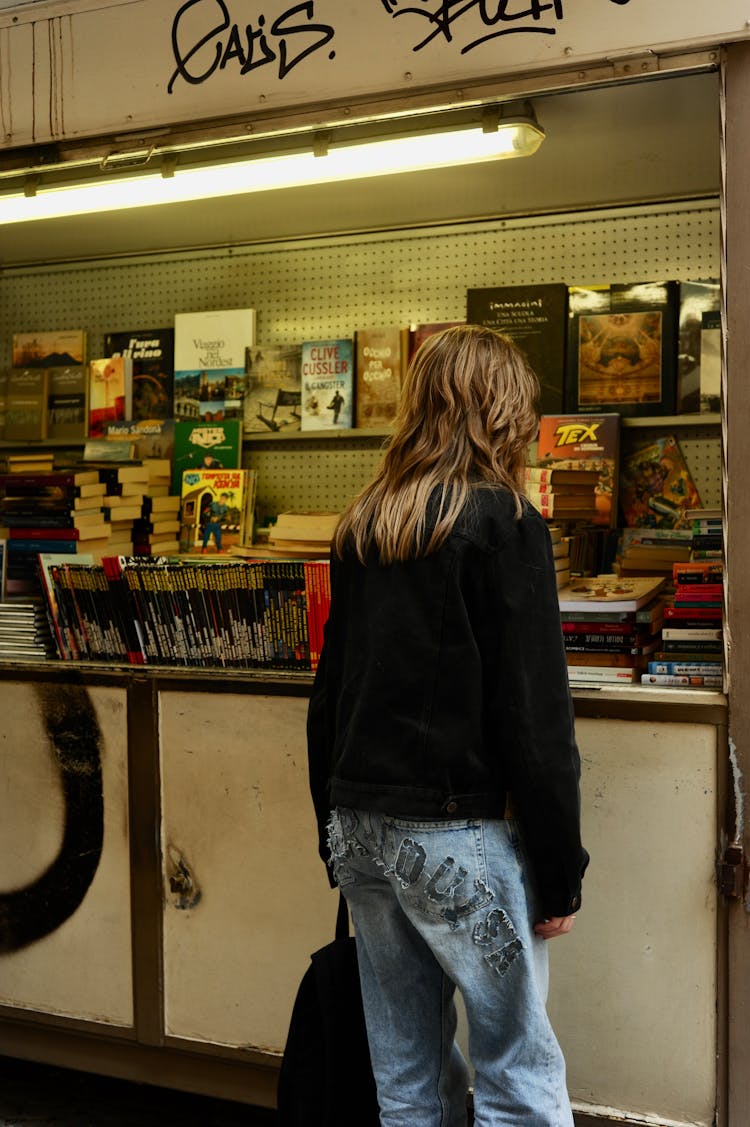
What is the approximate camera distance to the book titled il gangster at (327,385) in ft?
11.4

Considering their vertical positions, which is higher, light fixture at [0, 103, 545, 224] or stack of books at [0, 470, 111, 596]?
light fixture at [0, 103, 545, 224]

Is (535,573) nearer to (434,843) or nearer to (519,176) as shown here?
(434,843)

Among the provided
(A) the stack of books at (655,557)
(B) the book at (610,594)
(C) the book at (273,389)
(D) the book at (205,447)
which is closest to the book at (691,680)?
(B) the book at (610,594)

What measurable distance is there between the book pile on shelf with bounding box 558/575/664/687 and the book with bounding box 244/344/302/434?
4.51 ft

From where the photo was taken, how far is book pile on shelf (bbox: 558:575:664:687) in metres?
2.40

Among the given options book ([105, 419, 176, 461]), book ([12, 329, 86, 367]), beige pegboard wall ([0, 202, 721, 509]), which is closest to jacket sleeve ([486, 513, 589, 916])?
beige pegboard wall ([0, 202, 721, 509])

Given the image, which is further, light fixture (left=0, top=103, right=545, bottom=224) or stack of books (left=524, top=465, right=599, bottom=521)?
stack of books (left=524, top=465, right=599, bottom=521)

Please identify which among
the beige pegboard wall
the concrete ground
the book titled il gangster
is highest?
the beige pegboard wall

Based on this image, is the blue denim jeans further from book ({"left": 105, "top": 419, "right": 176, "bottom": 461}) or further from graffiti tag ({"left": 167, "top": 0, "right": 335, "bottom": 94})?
book ({"left": 105, "top": 419, "right": 176, "bottom": 461})

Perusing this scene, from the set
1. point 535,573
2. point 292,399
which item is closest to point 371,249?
point 292,399

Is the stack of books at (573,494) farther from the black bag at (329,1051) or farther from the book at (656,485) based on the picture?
the black bag at (329,1051)

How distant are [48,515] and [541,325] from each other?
159cm

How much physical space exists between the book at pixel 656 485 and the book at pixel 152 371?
1.59 metres

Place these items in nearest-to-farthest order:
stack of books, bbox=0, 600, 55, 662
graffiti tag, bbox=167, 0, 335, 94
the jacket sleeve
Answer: the jacket sleeve
graffiti tag, bbox=167, 0, 335, 94
stack of books, bbox=0, 600, 55, 662
